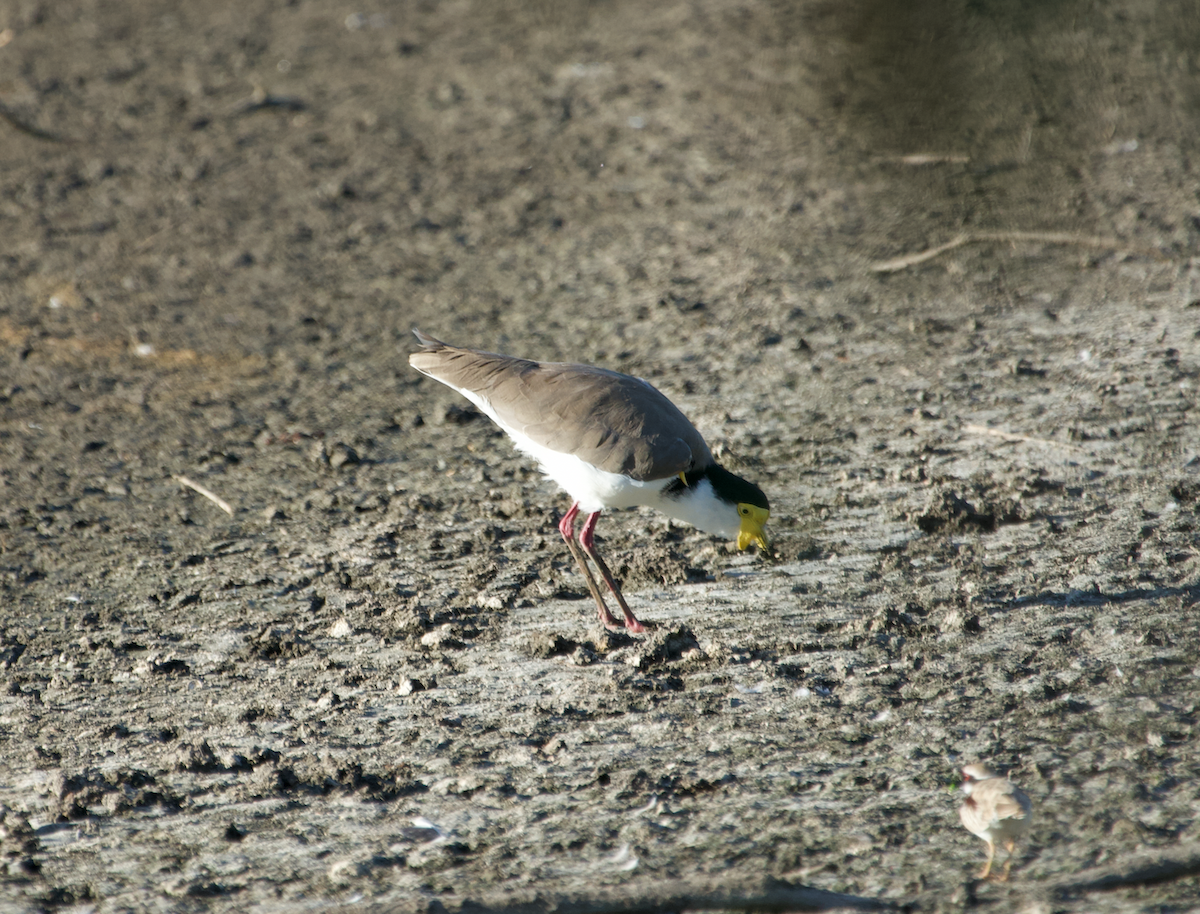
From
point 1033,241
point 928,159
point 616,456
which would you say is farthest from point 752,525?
point 1033,241

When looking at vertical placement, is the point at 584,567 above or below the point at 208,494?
above

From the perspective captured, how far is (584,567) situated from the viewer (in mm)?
4395

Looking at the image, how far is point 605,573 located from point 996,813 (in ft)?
5.99

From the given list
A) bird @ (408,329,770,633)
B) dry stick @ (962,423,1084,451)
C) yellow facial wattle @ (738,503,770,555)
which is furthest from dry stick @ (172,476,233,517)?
dry stick @ (962,423,1084,451)

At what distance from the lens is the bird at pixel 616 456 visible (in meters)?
4.23

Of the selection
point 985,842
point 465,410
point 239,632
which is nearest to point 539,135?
point 465,410

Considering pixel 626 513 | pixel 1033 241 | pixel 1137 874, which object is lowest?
pixel 626 513

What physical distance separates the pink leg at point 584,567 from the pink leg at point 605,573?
0.04m

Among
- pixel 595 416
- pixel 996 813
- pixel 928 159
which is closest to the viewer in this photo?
pixel 928 159

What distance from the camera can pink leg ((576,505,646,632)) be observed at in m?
4.20

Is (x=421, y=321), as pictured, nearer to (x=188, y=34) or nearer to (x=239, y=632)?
(x=239, y=632)

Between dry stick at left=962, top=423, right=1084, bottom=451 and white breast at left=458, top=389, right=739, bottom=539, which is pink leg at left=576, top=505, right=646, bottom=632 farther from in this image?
dry stick at left=962, top=423, right=1084, bottom=451

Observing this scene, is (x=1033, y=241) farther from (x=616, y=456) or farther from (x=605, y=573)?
(x=605, y=573)

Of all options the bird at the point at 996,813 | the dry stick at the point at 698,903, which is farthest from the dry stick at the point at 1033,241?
the dry stick at the point at 698,903
